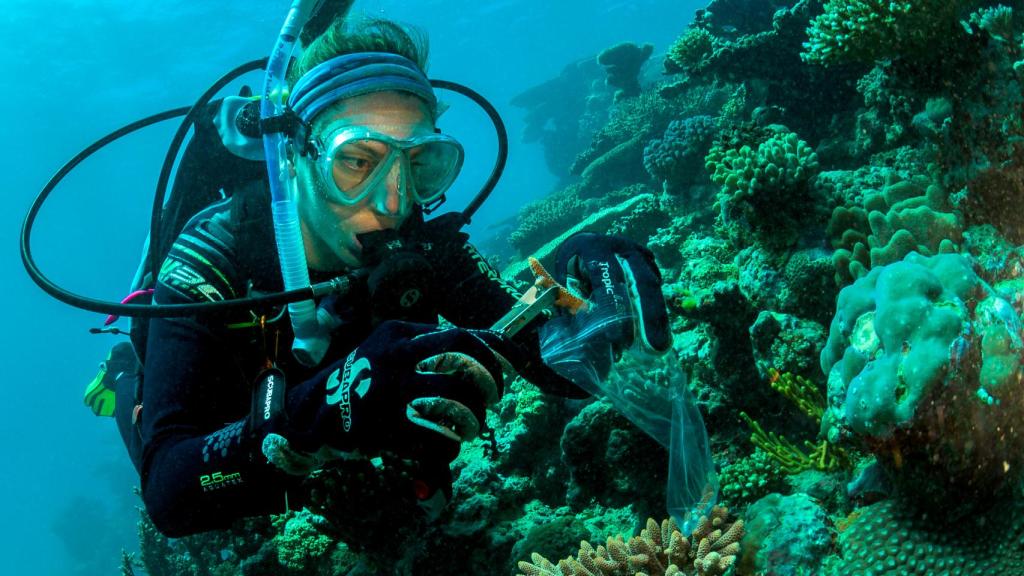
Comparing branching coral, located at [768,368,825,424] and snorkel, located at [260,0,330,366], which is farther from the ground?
snorkel, located at [260,0,330,366]

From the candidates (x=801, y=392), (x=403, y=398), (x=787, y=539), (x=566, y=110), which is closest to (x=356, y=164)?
(x=403, y=398)

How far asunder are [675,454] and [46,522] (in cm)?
7148

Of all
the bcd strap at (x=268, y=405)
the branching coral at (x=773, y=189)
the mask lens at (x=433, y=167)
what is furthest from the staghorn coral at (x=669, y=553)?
the branching coral at (x=773, y=189)

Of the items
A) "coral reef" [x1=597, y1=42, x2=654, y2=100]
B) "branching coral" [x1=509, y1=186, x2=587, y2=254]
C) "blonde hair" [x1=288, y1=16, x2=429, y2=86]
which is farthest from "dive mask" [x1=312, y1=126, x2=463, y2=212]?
"coral reef" [x1=597, y1=42, x2=654, y2=100]

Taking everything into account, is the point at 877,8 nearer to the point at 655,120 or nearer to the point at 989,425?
the point at 989,425

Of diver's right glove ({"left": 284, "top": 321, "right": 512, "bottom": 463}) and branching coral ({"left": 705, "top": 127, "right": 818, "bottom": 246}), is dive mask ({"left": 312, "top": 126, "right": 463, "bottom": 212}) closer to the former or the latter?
Result: diver's right glove ({"left": 284, "top": 321, "right": 512, "bottom": 463})

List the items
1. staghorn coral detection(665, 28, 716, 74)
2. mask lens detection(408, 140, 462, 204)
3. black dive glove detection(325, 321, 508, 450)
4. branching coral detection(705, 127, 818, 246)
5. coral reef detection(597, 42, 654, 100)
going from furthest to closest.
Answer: coral reef detection(597, 42, 654, 100)
staghorn coral detection(665, 28, 716, 74)
branching coral detection(705, 127, 818, 246)
mask lens detection(408, 140, 462, 204)
black dive glove detection(325, 321, 508, 450)

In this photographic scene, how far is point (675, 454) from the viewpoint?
235 cm

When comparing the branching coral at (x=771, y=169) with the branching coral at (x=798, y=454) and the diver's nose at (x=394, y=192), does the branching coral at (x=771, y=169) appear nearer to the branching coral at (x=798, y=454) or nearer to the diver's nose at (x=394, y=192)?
the branching coral at (x=798, y=454)

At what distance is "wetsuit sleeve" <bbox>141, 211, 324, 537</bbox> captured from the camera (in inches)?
73.4

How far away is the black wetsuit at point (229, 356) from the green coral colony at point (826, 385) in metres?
1.03

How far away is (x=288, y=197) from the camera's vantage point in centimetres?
267

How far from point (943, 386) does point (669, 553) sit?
3.99 ft

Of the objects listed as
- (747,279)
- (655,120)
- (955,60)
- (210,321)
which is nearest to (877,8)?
(955,60)
